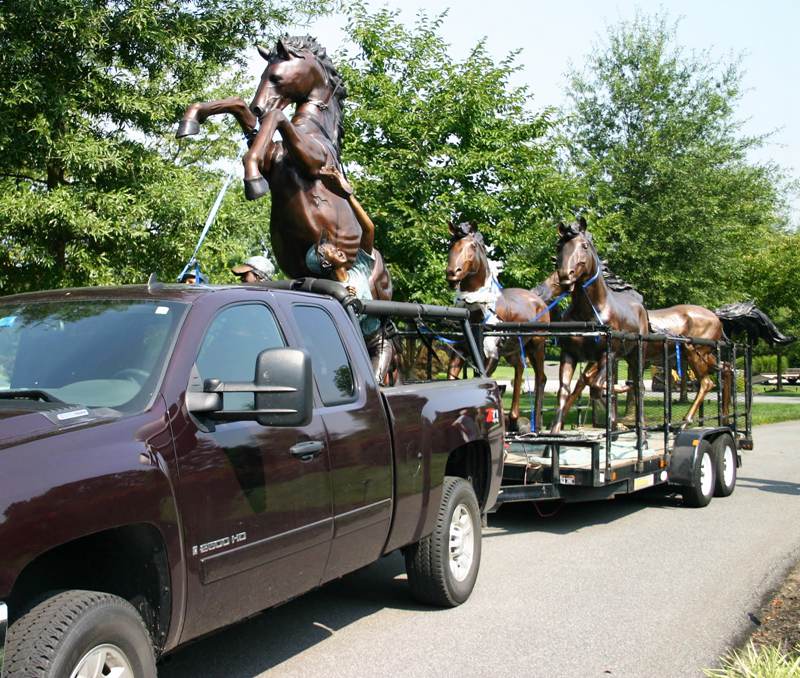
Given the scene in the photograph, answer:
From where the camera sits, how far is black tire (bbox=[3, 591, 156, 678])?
10.00 feet

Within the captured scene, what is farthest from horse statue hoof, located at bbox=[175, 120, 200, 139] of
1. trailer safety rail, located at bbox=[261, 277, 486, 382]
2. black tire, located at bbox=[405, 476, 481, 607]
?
black tire, located at bbox=[405, 476, 481, 607]

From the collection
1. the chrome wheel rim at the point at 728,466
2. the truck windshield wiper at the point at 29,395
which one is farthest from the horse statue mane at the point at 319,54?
the chrome wheel rim at the point at 728,466

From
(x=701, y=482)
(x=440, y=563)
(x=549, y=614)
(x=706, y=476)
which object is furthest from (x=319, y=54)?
(x=706, y=476)

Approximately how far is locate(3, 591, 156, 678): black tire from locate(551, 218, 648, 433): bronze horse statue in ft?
23.7

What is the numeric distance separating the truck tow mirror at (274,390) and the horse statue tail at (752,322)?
Answer: 15.0 metres

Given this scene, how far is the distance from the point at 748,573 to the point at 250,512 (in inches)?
188

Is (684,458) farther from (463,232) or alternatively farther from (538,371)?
(463,232)

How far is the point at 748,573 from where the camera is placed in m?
7.33

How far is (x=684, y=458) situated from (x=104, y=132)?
8.07 meters

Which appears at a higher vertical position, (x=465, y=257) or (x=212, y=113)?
(x=212, y=113)

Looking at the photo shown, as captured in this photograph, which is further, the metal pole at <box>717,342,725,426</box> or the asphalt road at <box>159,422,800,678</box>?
the metal pole at <box>717,342,725,426</box>

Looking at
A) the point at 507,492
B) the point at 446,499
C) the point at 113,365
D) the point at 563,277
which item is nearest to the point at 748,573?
the point at 507,492

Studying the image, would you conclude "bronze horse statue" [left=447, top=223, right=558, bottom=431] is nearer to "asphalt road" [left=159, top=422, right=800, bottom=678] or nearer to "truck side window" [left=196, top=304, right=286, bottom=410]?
"asphalt road" [left=159, top=422, right=800, bottom=678]

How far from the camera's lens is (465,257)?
11.4 meters
